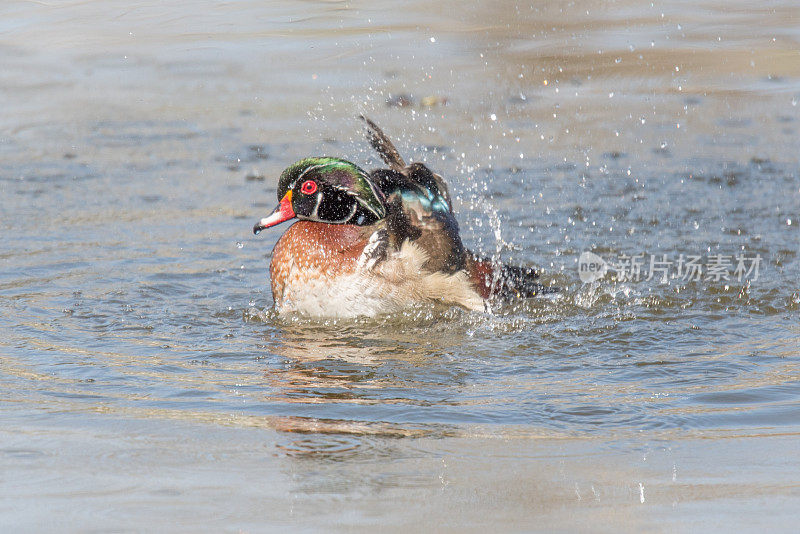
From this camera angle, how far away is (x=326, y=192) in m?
5.43

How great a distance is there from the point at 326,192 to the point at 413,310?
78 centimetres

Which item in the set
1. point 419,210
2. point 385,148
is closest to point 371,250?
point 419,210

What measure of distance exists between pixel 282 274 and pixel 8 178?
11.3 ft

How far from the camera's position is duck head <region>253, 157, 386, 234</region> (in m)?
5.42

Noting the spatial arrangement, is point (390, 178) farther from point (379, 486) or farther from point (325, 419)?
point (379, 486)

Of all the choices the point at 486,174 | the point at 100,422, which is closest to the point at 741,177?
the point at 486,174

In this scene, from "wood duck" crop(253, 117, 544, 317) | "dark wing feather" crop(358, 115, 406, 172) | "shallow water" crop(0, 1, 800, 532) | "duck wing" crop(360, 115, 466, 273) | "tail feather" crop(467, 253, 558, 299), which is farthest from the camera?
"dark wing feather" crop(358, 115, 406, 172)

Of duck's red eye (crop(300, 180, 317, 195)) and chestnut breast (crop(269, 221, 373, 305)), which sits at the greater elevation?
duck's red eye (crop(300, 180, 317, 195))
